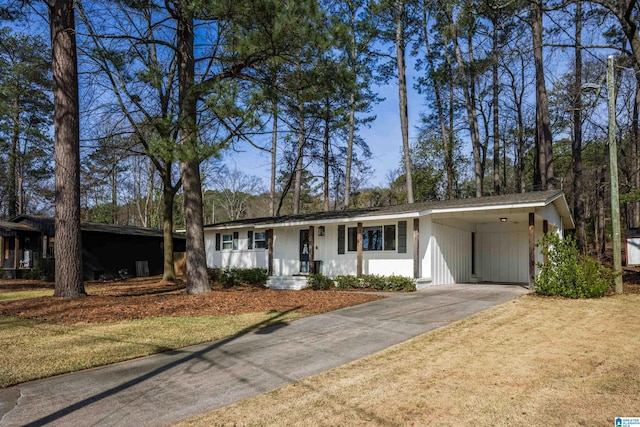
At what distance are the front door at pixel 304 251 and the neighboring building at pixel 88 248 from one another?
9.39 metres

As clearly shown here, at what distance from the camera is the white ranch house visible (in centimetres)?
1318

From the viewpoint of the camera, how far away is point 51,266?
737 inches

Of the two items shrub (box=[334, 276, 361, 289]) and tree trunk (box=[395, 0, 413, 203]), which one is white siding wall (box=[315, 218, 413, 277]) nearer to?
shrub (box=[334, 276, 361, 289])

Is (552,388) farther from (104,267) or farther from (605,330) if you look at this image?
(104,267)

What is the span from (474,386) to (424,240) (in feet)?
32.7

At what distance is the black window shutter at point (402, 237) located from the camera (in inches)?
564

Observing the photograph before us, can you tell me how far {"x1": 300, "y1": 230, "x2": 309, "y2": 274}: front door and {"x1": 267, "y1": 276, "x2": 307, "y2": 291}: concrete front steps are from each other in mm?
1775

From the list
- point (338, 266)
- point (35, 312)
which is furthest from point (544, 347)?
point (338, 266)

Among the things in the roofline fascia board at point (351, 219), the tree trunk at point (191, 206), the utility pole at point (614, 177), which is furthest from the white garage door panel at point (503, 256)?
the tree trunk at point (191, 206)

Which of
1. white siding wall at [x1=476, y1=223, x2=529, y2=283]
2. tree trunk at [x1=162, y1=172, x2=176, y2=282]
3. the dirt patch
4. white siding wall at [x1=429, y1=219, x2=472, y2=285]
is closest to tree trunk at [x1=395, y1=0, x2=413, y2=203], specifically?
white siding wall at [x1=476, y1=223, x2=529, y2=283]

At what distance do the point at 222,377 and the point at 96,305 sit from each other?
5.87 meters

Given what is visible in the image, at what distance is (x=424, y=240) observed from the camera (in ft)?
45.5

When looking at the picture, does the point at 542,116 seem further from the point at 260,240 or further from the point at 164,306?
the point at 164,306

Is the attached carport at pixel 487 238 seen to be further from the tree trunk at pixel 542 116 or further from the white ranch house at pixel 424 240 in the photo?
the tree trunk at pixel 542 116
